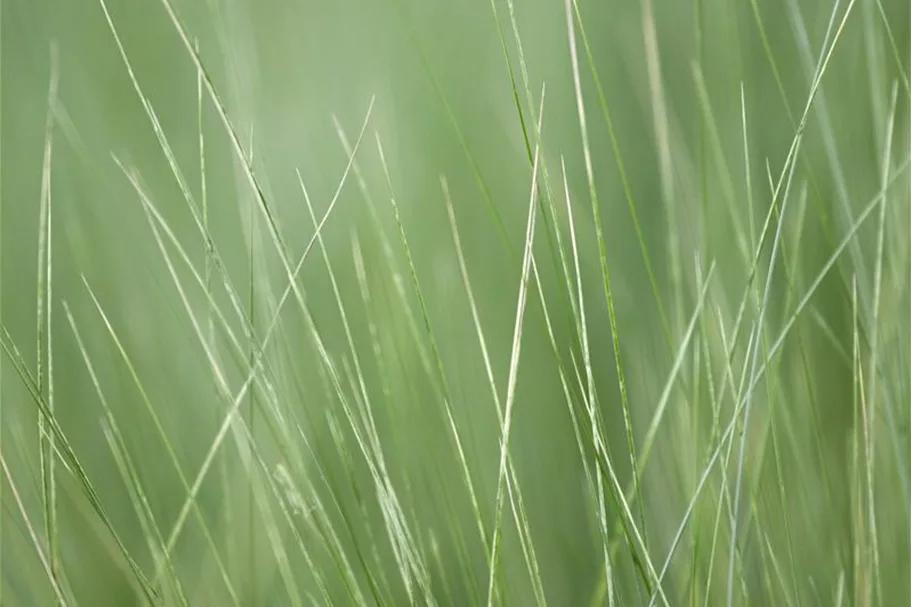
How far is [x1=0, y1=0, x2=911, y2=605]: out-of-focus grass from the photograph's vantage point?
22.2 inches

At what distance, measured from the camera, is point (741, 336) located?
2.07 feet

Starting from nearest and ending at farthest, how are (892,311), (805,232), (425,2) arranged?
(892,311) → (805,232) → (425,2)

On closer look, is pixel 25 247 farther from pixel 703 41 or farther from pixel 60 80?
pixel 703 41

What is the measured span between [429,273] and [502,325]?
2.9 inches

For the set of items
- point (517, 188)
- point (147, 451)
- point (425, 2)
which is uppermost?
point (425, 2)

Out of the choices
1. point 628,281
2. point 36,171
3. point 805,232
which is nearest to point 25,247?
point 36,171

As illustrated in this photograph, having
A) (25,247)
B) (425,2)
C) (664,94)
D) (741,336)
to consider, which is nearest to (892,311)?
(741,336)

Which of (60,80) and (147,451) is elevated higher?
(60,80)

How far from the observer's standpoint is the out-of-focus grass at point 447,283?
1.85 feet

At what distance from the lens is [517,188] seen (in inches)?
28.4

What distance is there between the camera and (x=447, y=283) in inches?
27.1

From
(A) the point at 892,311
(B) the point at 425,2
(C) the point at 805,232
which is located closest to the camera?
Result: (A) the point at 892,311

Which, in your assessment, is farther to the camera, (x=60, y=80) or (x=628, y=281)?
(x=60, y=80)

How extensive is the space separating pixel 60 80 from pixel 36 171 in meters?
0.09
